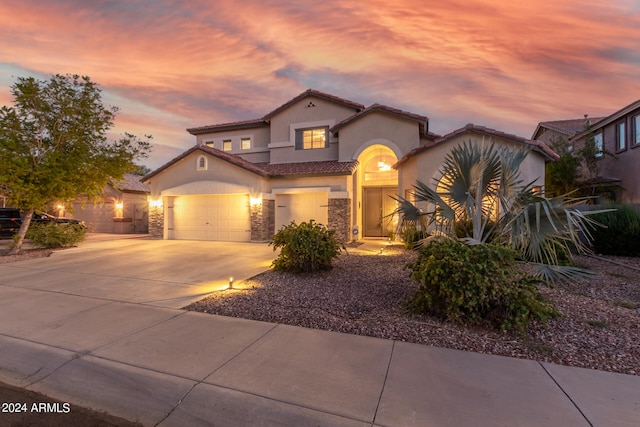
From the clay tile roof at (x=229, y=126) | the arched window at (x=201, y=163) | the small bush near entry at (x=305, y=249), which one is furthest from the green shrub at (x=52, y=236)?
the small bush near entry at (x=305, y=249)

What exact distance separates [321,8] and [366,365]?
355 inches

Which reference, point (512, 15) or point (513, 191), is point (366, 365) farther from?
point (512, 15)

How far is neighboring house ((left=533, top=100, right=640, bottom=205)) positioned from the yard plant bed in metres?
11.6

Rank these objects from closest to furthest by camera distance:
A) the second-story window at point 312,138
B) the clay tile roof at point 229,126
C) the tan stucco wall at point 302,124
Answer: the tan stucco wall at point 302,124
the second-story window at point 312,138
the clay tile roof at point 229,126

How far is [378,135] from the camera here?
15414mm

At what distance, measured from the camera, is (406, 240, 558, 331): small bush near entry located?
433 cm

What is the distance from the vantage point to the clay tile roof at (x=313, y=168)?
1460cm

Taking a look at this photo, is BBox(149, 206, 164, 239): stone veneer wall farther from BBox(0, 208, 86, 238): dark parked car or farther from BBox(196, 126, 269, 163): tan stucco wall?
BBox(196, 126, 269, 163): tan stucco wall

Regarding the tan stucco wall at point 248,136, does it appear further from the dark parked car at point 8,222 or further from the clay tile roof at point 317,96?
the dark parked car at point 8,222

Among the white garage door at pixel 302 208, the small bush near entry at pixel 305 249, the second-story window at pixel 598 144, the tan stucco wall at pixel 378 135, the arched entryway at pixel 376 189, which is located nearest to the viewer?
the small bush near entry at pixel 305 249

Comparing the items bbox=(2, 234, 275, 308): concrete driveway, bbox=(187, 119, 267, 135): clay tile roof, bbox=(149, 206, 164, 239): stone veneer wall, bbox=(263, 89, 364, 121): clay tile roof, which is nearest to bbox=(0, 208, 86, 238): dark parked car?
bbox=(149, 206, 164, 239): stone veneer wall

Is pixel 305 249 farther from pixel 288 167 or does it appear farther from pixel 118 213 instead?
pixel 118 213

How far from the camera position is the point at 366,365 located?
346cm

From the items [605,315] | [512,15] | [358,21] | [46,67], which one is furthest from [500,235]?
[46,67]
